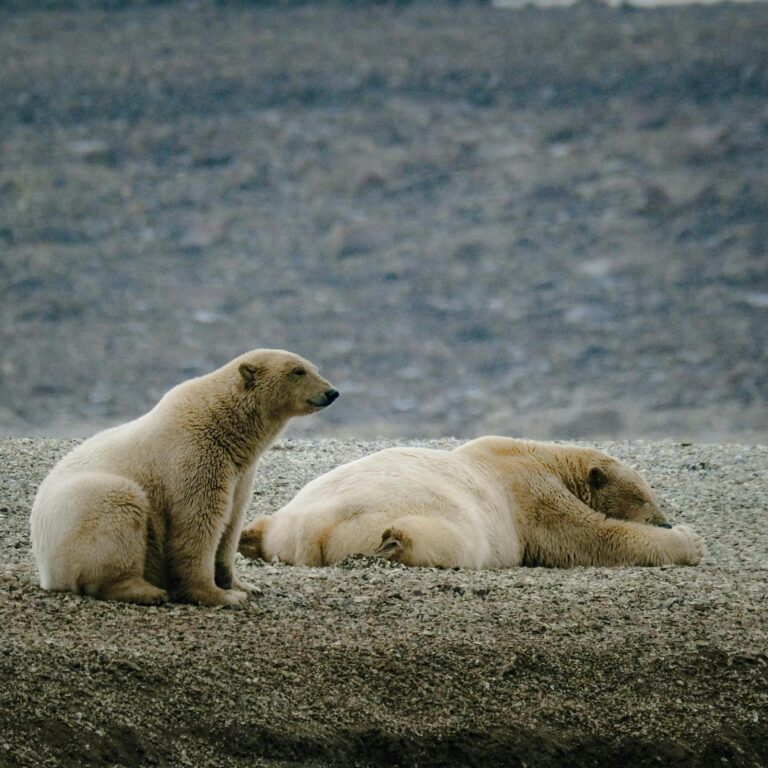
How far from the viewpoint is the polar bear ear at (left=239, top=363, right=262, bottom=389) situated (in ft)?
18.7

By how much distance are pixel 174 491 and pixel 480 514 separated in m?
1.89

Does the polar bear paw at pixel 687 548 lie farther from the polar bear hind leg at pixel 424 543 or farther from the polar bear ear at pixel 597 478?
the polar bear hind leg at pixel 424 543

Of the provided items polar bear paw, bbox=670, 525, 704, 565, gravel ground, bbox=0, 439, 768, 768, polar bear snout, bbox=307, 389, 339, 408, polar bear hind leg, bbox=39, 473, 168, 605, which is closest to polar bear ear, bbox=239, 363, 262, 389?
polar bear snout, bbox=307, 389, 339, 408

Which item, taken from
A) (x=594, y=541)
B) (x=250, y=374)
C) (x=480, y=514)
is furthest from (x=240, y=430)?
(x=594, y=541)

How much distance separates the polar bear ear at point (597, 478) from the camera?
7276 mm

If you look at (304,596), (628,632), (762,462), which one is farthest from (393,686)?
(762,462)

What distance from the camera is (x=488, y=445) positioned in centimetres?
740

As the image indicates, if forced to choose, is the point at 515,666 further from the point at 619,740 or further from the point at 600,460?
the point at 600,460

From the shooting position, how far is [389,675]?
5.24 meters

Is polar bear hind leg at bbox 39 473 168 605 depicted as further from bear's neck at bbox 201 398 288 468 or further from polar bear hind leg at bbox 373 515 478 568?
polar bear hind leg at bbox 373 515 478 568

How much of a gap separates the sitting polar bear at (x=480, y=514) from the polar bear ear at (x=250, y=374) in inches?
39.2

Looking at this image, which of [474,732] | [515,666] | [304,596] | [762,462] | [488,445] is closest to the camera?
[474,732]

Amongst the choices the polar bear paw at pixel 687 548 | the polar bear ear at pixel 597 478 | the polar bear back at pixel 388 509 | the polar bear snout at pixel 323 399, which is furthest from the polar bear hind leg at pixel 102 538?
the polar bear paw at pixel 687 548

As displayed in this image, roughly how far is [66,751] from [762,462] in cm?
684
